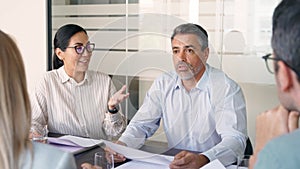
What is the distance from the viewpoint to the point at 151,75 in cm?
229

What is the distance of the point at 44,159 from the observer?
101cm

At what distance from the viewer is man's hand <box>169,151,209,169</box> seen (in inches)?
63.0

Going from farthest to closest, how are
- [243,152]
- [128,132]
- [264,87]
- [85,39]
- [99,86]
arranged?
[264,87] < [85,39] < [99,86] < [128,132] < [243,152]

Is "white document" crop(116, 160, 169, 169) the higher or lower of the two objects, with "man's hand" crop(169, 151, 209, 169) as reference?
lower

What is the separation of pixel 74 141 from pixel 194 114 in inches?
23.5

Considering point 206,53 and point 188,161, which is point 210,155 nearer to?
point 188,161

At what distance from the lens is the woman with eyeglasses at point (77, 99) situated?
81.0 inches

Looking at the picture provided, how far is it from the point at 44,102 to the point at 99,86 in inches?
14.3

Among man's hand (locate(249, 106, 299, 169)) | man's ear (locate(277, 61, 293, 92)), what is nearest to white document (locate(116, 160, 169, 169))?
man's hand (locate(249, 106, 299, 169))

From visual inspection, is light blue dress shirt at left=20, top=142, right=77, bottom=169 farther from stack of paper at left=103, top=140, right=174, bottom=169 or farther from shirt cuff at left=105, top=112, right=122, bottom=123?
shirt cuff at left=105, top=112, right=122, bottom=123

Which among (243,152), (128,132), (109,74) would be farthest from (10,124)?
(109,74)

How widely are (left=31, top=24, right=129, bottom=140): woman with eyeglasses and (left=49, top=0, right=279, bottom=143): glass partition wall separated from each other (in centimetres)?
7

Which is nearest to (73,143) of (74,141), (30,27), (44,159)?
(74,141)

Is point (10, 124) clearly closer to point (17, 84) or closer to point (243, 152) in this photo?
point (17, 84)
